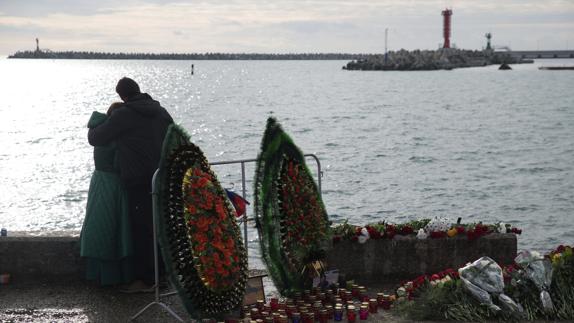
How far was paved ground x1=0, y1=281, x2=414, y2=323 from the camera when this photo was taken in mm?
8016

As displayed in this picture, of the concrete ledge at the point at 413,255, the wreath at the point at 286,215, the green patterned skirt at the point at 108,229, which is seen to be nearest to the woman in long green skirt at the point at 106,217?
the green patterned skirt at the point at 108,229

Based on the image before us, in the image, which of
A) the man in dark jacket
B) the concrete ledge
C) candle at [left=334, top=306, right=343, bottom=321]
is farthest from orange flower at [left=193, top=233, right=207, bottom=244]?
the concrete ledge

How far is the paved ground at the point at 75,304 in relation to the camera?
8.02 m

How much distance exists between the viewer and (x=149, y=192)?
27.7 feet

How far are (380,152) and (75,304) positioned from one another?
41054 mm

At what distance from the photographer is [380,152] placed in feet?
160

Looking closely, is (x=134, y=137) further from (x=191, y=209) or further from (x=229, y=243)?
(x=229, y=243)

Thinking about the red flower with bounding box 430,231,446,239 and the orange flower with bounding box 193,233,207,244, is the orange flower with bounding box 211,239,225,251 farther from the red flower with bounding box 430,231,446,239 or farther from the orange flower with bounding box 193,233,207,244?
the red flower with bounding box 430,231,446,239

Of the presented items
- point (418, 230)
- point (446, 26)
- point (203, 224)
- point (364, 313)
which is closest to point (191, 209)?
point (203, 224)

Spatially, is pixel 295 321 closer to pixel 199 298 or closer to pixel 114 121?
pixel 199 298

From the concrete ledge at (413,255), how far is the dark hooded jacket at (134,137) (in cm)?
236

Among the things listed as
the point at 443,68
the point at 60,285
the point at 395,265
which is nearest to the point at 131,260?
the point at 60,285

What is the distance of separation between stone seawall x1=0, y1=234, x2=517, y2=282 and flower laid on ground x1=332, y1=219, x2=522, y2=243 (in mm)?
61

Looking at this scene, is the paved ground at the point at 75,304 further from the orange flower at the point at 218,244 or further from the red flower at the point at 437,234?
the red flower at the point at 437,234
